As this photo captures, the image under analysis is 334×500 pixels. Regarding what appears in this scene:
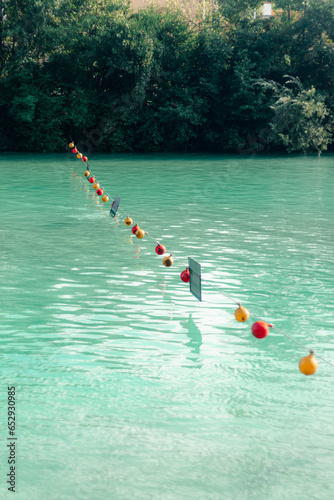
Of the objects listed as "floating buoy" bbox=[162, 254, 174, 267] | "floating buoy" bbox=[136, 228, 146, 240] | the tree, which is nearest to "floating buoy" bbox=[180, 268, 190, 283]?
"floating buoy" bbox=[162, 254, 174, 267]

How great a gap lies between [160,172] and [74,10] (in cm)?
1668

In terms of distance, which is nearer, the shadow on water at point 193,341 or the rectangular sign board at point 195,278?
the shadow on water at point 193,341

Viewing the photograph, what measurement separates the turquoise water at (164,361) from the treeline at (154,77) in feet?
70.8

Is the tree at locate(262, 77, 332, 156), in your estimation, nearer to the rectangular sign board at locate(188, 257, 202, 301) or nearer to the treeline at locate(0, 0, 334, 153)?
the treeline at locate(0, 0, 334, 153)

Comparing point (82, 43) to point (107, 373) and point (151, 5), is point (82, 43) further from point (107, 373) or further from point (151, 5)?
point (107, 373)

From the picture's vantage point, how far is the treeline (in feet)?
112

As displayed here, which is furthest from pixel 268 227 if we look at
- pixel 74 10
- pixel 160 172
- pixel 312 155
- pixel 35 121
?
pixel 74 10

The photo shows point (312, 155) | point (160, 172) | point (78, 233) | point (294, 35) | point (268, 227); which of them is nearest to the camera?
point (78, 233)

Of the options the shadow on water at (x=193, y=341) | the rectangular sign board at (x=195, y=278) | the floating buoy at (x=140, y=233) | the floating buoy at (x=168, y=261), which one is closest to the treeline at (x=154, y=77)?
the floating buoy at (x=140, y=233)

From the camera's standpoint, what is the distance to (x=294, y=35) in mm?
35844

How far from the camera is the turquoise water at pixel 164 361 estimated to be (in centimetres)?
426

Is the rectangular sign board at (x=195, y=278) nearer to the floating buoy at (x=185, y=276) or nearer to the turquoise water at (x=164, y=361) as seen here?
the turquoise water at (x=164, y=361)

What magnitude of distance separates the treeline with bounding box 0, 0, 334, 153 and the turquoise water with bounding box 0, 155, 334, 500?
2157 centimetres

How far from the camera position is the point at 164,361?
6.14m
